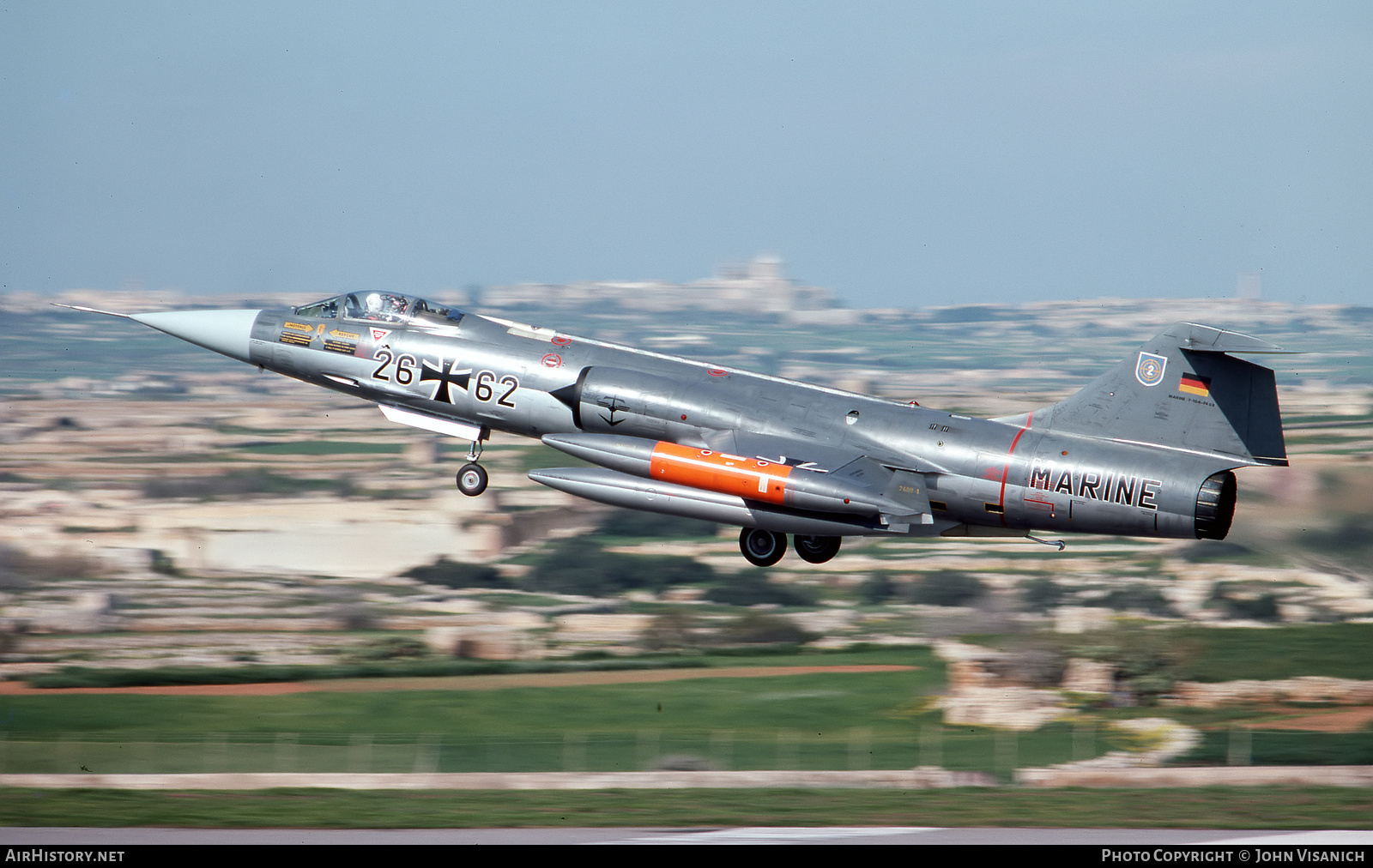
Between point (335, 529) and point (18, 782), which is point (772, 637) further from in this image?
point (18, 782)

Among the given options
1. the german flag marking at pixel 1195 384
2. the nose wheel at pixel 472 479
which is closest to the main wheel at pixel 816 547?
the nose wheel at pixel 472 479

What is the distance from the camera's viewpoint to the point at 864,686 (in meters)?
74.0

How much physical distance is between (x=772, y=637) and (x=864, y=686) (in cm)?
1145

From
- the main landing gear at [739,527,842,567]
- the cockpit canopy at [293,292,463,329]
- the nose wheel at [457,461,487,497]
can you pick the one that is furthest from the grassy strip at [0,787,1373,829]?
the cockpit canopy at [293,292,463,329]

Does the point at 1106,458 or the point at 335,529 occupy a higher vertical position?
the point at 1106,458

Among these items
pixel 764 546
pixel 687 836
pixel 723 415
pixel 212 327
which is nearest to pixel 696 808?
pixel 687 836

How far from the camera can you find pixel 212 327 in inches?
1118

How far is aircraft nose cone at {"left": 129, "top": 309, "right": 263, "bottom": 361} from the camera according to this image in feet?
92.6

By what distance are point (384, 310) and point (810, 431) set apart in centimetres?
910

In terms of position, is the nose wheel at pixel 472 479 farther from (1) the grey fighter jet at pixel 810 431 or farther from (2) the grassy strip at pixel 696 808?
(2) the grassy strip at pixel 696 808

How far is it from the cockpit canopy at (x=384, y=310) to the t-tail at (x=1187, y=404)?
11.7m

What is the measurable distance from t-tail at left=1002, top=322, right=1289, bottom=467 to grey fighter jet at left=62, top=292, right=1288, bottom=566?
0.03 metres

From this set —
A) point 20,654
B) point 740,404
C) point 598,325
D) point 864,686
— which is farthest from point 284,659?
point 598,325

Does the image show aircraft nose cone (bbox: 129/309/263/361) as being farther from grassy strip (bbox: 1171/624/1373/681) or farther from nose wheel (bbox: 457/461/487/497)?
grassy strip (bbox: 1171/624/1373/681)
